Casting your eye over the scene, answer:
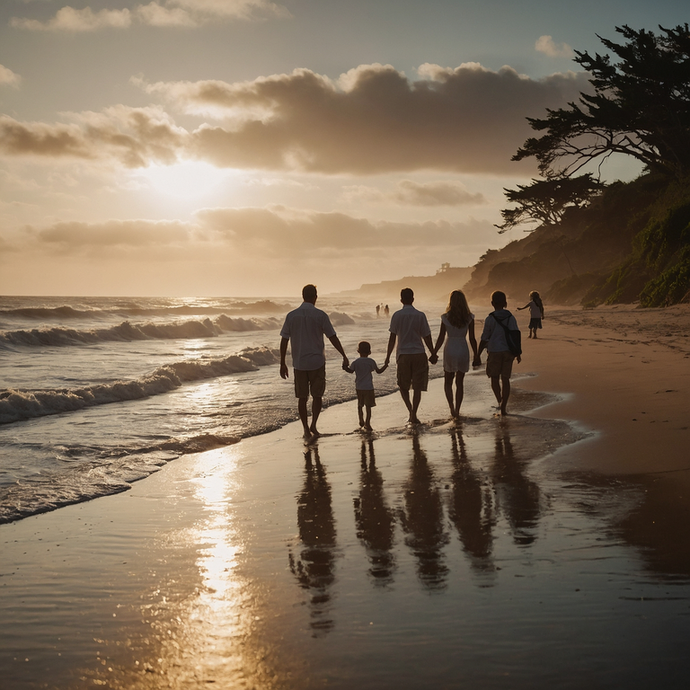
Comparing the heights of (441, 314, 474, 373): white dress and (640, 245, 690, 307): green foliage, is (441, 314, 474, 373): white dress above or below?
below

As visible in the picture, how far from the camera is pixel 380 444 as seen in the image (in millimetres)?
7398

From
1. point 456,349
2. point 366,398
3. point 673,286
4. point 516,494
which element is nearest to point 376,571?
point 516,494

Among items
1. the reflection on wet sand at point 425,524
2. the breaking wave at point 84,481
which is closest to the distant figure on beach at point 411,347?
the reflection on wet sand at point 425,524

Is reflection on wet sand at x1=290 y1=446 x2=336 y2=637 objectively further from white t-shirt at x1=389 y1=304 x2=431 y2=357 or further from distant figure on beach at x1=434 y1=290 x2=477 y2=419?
distant figure on beach at x1=434 y1=290 x2=477 y2=419

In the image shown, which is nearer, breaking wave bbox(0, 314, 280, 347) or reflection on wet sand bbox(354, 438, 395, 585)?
reflection on wet sand bbox(354, 438, 395, 585)

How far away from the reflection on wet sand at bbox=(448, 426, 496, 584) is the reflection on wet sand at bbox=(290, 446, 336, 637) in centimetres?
90

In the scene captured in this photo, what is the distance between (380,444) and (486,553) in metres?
3.70

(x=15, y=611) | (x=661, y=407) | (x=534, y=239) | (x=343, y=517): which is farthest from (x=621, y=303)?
(x=534, y=239)

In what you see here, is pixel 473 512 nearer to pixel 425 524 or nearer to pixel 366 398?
pixel 425 524

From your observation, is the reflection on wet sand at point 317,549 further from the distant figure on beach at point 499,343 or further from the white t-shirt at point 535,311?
the white t-shirt at point 535,311

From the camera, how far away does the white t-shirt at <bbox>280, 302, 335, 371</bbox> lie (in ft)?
26.8

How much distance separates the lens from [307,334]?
8180 mm

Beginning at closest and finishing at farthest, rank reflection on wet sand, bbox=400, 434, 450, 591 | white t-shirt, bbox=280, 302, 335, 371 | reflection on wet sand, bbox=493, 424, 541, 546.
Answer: reflection on wet sand, bbox=400, 434, 450, 591
reflection on wet sand, bbox=493, 424, 541, 546
white t-shirt, bbox=280, 302, 335, 371

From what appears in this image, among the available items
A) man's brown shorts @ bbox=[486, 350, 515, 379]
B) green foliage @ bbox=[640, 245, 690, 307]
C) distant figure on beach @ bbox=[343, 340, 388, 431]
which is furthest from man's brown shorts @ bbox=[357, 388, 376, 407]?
green foliage @ bbox=[640, 245, 690, 307]
